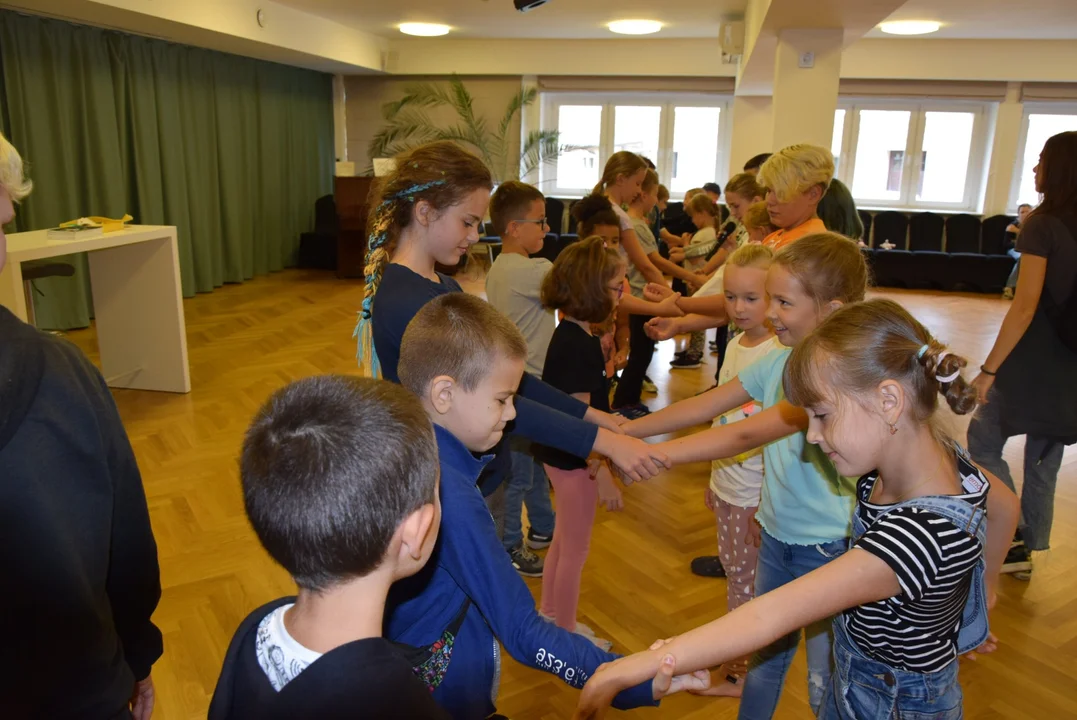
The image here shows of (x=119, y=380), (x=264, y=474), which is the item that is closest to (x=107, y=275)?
(x=119, y=380)

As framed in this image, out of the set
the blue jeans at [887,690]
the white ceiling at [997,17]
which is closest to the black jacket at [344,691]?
the blue jeans at [887,690]

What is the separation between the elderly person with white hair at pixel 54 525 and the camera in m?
0.98

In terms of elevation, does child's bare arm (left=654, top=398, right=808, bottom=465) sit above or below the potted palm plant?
below

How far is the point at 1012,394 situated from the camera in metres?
2.83

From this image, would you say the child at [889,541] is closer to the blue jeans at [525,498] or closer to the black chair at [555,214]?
the blue jeans at [525,498]

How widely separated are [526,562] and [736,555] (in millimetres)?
966

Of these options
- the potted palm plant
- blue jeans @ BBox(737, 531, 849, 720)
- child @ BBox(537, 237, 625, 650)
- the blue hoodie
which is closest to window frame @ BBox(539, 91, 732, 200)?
the potted palm plant

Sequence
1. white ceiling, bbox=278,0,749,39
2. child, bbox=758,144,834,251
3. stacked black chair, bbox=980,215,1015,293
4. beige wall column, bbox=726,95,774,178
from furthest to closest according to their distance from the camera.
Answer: stacked black chair, bbox=980,215,1015,293
beige wall column, bbox=726,95,774,178
white ceiling, bbox=278,0,749,39
child, bbox=758,144,834,251

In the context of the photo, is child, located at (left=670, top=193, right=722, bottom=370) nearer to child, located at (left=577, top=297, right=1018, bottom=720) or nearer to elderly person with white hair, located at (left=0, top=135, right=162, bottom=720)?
child, located at (left=577, top=297, right=1018, bottom=720)

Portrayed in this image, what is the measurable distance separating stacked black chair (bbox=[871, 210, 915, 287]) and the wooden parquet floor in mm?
5654

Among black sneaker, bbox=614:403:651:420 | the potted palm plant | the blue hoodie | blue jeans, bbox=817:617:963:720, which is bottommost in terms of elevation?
black sneaker, bbox=614:403:651:420

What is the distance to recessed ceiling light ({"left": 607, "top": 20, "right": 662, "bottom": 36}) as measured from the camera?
841 centimetres

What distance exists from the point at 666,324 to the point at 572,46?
8179 millimetres

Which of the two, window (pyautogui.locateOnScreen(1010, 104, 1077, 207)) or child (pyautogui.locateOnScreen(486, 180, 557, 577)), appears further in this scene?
window (pyautogui.locateOnScreen(1010, 104, 1077, 207))
